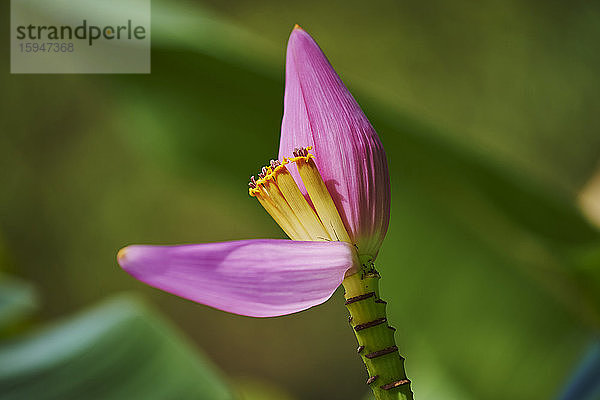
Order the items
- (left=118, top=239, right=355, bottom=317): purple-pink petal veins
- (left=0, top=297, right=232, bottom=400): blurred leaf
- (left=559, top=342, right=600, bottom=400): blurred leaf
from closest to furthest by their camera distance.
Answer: (left=118, top=239, right=355, bottom=317): purple-pink petal veins, (left=559, top=342, right=600, bottom=400): blurred leaf, (left=0, top=297, right=232, bottom=400): blurred leaf

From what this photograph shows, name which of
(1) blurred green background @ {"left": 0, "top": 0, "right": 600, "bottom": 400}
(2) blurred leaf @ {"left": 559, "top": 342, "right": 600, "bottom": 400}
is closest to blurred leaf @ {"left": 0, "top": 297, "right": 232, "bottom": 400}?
(1) blurred green background @ {"left": 0, "top": 0, "right": 600, "bottom": 400}

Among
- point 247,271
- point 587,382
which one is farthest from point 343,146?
point 587,382

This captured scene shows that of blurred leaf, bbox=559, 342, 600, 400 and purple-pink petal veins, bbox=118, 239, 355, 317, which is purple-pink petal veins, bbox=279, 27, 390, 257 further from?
blurred leaf, bbox=559, 342, 600, 400

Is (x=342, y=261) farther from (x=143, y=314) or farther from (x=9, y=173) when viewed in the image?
(x=9, y=173)

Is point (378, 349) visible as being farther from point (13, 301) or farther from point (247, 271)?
point (13, 301)

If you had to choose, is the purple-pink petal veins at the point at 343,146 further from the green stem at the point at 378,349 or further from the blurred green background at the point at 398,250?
the blurred green background at the point at 398,250

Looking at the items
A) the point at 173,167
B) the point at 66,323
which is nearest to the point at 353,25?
the point at 173,167

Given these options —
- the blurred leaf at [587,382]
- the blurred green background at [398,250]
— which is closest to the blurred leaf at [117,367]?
the blurred green background at [398,250]
